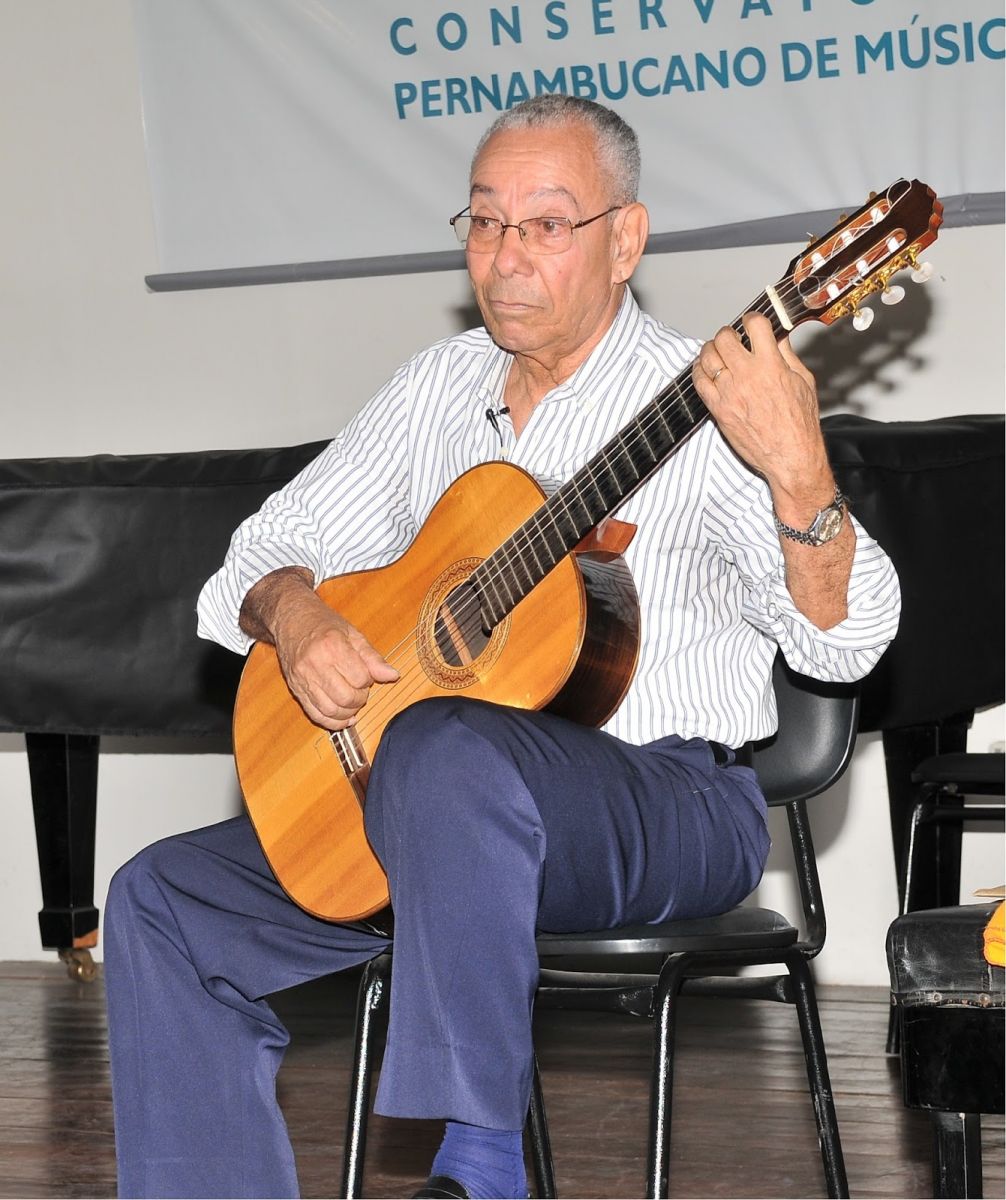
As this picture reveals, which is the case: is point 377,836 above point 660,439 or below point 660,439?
below

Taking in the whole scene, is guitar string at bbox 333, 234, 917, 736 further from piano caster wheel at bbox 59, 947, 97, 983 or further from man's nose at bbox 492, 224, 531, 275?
piano caster wheel at bbox 59, 947, 97, 983

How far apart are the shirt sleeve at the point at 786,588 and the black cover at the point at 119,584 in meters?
1.09

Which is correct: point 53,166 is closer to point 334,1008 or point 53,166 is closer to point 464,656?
point 334,1008

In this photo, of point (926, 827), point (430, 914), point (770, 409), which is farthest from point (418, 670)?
point (926, 827)

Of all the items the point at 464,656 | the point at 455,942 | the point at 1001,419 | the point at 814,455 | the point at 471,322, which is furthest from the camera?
the point at 471,322

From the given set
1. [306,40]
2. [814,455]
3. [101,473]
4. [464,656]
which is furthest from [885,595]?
[306,40]

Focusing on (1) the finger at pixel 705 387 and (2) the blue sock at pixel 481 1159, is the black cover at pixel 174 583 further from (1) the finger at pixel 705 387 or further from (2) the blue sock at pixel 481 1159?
(2) the blue sock at pixel 481 1159

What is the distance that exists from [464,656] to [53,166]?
2639mm

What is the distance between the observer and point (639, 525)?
1.81 metres

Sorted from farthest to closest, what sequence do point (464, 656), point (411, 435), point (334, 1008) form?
point (334, 1008)
point (411, 435)
point (464, 656)

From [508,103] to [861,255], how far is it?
2062 mm

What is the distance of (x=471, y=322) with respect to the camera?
3625 millimetres

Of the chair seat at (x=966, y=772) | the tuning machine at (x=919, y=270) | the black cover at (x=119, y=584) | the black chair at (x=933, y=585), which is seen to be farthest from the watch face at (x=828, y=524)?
the black cover at (x=119, y=584)

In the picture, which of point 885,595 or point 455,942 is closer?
point 455,942
